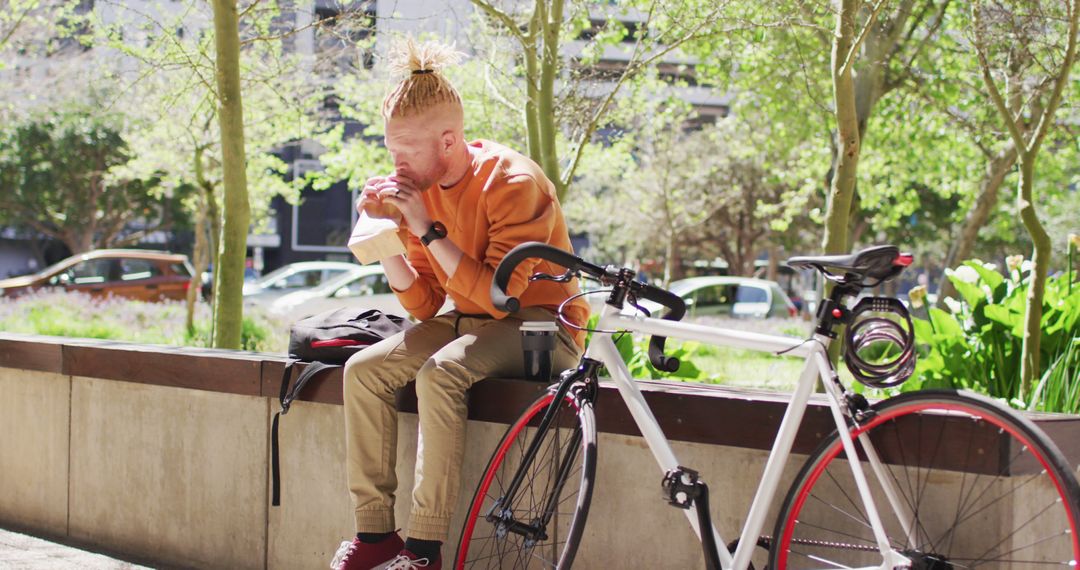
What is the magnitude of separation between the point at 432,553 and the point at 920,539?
1.40 meters

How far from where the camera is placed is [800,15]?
6621mm

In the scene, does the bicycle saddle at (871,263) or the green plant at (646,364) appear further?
the green plant at (646,364)

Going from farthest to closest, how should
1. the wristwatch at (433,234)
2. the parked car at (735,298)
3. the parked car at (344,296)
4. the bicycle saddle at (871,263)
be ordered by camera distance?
1. the parked car at (735,298)
2. the parked car at (344,296)
3. the wristwatch at (433,234)
4. the bicycle saddle at (871,263)

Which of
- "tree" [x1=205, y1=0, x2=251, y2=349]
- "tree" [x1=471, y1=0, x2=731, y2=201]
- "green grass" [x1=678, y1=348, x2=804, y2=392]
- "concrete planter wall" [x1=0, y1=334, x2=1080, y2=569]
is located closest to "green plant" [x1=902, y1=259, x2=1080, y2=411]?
"green grass" [x1=678, y1=348, x2=804, y2=392]

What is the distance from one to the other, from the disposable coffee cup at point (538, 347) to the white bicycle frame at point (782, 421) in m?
0.27

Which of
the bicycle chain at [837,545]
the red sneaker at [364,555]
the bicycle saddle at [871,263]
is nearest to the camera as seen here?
the bicycle saddle at [871,263]

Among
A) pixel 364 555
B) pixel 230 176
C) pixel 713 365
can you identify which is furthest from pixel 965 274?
pixel 713 365

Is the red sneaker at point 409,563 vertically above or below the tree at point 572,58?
below

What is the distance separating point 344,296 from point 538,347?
15.9m

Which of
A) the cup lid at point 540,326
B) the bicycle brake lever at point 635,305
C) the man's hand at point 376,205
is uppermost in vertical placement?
the man's hand at point 376,205

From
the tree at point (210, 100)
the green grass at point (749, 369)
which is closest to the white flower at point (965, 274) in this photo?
the green grass at point (749, 369)

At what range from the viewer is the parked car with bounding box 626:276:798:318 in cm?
2208

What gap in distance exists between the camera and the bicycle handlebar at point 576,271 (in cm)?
289

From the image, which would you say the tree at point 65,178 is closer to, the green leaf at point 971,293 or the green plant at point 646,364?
the green plant at point 646,364
